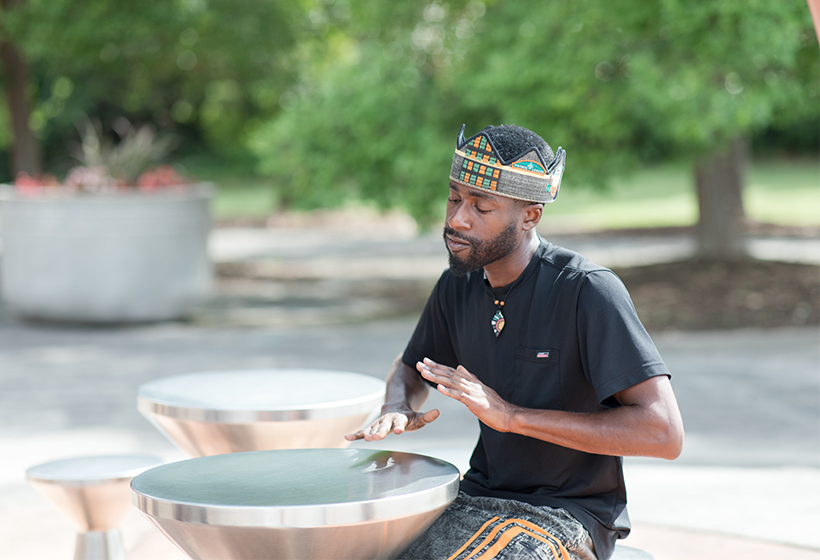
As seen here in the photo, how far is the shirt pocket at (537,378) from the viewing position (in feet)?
8.80

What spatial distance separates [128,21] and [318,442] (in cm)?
997

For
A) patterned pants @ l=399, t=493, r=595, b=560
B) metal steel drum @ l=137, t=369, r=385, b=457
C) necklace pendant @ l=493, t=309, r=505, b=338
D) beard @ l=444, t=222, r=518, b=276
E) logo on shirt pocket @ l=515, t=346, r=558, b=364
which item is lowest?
patterned pants @ l=399, t=493, r=595, b=560

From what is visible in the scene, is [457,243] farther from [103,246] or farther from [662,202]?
[662,202]

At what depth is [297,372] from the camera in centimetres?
409

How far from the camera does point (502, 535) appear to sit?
256 centimetres

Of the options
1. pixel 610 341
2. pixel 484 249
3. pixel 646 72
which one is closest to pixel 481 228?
pixel 484 249

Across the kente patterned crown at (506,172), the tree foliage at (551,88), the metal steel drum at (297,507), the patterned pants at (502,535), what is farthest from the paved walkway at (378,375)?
the tree foliage at (551,88)

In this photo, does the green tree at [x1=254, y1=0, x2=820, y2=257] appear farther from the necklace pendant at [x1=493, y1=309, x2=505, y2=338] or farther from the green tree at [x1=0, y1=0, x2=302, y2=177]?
the necklace pendant at [x1=493, y1=309, x2=505, y2=338]

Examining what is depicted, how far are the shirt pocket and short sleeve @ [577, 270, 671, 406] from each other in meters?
0.10

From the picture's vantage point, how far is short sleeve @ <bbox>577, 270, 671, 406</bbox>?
97.5 inches

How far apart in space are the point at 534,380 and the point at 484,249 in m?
0.39

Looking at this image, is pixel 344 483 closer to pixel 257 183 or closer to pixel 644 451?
pixel 644 451

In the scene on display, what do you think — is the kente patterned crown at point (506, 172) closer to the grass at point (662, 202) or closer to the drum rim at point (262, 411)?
the drum rim at point (262, 411)

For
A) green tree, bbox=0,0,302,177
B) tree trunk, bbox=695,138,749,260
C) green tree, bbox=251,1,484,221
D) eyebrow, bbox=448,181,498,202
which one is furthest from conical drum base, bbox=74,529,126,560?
tree trunk, bbox=695,138,749,260
